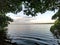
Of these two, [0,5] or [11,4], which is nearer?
[0,5]

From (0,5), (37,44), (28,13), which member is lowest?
(37,44)

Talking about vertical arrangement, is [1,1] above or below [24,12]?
above

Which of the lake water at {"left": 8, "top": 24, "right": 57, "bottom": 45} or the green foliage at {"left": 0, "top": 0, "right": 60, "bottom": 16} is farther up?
the green foliage at {"left": 0, "top": 0, "right": 60, "bottom": 16}

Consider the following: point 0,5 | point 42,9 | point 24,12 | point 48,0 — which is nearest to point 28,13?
point 24,12

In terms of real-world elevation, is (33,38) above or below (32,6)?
below

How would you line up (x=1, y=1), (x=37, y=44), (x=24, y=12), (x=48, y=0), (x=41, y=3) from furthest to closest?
(x=37, y=44), (x=24, y=12), (x=41, y=3), (x=48, y=0), (x=1, y=1)

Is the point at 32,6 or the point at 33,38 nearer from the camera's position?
the point at 32,6

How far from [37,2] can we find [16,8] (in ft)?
16.7

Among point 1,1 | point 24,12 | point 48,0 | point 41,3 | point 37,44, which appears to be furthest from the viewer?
point 37,44

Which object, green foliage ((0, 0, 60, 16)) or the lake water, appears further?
the lake water

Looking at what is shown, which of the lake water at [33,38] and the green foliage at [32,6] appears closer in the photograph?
the green foliage at [32,6]

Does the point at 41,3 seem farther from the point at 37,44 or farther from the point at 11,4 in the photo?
the point at 37,44

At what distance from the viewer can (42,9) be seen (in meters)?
24.8

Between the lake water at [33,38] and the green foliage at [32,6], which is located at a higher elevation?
the green foliage at [32,6]
